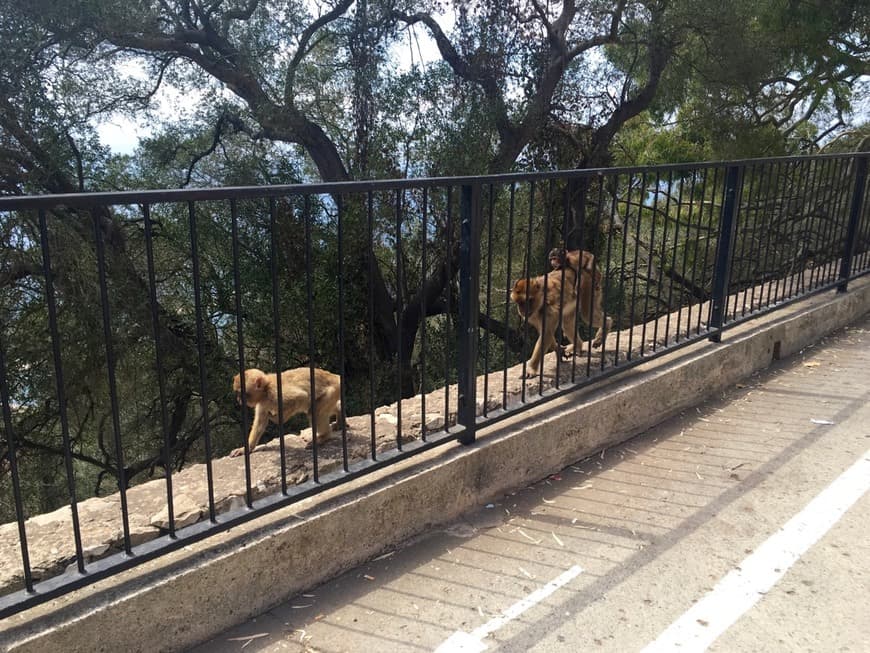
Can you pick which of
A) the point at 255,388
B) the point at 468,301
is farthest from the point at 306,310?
the point at 468,301

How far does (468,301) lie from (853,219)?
533 cm

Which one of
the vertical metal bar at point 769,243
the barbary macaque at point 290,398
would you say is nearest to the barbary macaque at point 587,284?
the vertical metal bar at point 769,243

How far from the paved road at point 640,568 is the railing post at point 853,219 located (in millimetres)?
3398

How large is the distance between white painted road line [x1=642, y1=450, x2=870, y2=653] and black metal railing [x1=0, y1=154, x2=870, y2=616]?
1300 millimetres

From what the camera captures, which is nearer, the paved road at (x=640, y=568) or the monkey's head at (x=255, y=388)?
the paved road at (x=640, y=568)

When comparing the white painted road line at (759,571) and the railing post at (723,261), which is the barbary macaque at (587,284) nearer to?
the railing post at (723,261)

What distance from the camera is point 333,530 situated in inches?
113

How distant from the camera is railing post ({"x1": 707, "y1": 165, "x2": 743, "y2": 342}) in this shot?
16.2ft

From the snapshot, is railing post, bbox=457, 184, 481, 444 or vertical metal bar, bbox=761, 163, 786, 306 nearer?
railing post, bbox=457, 184, 481, 444

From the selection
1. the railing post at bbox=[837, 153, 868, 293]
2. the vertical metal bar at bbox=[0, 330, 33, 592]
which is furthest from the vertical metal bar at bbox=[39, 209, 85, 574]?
the railing post at bbox=[837, 153, 868, 293]

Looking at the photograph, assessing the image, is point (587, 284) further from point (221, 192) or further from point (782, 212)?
point (782, 212)

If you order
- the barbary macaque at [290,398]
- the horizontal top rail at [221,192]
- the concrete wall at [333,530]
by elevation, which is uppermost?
the horizontal top rail at [221,192]

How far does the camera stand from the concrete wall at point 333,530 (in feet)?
7.45

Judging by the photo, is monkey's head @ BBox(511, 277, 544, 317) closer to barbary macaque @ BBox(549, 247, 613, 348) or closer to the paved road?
barbary macaque @ BBox(549, 247, 613, 348)
